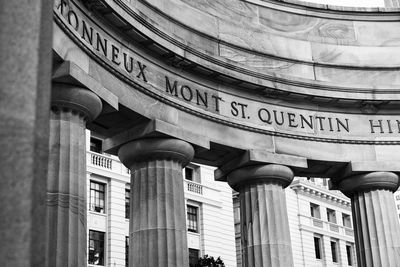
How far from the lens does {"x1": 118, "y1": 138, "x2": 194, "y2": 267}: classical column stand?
27562 millimetres

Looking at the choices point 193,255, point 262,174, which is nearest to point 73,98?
point 262,174

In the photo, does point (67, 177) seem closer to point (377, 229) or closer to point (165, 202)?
point (165, 202)

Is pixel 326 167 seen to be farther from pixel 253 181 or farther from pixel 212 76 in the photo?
pixel 212 76

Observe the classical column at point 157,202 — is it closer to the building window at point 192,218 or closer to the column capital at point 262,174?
the column capital at point 262,174

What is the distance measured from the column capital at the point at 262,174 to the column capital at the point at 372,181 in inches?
172

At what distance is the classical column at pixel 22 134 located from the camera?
8.57 m

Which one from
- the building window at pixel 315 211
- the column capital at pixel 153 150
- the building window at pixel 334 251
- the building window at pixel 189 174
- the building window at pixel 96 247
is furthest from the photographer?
the building window at pixel 334 251

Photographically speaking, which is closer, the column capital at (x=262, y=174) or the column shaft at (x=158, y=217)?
the column shaft at (x=158, y=217)

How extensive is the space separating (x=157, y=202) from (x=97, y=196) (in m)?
39.0

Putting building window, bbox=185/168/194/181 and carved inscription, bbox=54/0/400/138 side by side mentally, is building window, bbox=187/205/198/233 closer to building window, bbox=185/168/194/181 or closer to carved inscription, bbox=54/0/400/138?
building window, bbox=185/168/194/181

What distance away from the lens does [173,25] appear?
32.7 m

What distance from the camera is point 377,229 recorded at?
3528 centimetres

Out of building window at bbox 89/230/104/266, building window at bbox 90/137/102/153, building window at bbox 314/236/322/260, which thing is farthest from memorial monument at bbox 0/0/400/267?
building window at bbox 314/236/322/260

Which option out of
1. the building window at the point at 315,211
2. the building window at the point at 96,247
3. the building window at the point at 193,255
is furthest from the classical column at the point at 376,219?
the building window at the point at 315,211
